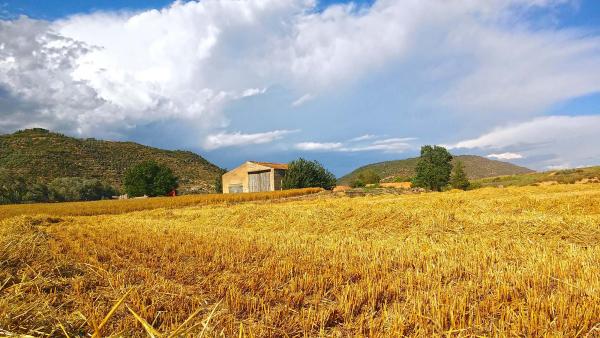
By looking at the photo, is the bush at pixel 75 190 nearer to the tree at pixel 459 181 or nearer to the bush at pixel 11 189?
the bush at pixel 11 189

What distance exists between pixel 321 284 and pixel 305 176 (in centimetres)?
4257

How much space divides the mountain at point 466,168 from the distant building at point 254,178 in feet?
149

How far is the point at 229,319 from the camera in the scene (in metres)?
3.53

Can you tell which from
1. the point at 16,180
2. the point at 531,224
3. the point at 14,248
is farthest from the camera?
the point at 16,180

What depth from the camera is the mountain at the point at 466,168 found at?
304 ft

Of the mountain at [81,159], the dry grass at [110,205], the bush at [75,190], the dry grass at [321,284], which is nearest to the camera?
the dry grass at [321,284]

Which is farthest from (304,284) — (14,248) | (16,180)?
(16,180)

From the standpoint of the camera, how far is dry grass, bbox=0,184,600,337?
10.9 feet

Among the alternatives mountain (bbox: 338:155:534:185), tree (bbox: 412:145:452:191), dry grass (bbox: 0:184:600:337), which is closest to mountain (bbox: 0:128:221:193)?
tree (bbox: 412:145:452:191)

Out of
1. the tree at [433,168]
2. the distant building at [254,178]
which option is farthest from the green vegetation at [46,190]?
the tree at [433,168]

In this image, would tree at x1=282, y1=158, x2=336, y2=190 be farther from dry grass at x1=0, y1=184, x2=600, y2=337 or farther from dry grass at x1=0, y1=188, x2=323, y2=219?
dry grass at x1=0, y1=184, x2=600, y2=337

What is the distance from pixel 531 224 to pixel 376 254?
4.79 meters

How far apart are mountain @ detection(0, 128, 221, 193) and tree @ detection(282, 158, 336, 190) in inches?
873

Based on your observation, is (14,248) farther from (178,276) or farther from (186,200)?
(186,200)
